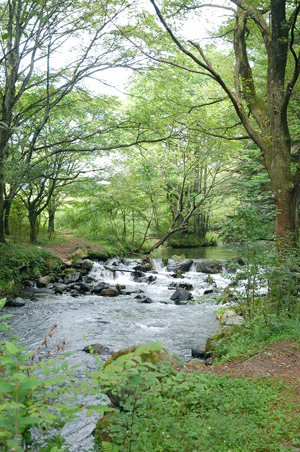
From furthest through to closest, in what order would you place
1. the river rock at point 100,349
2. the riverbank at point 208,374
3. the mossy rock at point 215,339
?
the river rock at point 100,349 → the mossy rock at point 215,339 → the riverbank at point 208,374

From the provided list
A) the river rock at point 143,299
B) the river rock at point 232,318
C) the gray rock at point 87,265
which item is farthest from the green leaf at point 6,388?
the gray rock at point 87,265

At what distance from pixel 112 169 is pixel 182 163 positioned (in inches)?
137

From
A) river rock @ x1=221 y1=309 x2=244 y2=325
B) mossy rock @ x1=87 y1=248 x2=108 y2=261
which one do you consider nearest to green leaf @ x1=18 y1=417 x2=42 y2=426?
river rock @ x1=221 y1=309 x2=244 y2=325

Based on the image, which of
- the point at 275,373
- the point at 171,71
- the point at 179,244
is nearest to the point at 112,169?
the point at 171,71

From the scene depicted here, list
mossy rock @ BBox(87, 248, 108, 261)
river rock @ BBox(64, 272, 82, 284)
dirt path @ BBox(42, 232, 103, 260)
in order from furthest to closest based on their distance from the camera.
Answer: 1. mossy rock @ BBox(87, 248, 108, 261)
2. dirt path @ BBox(42, 232, 103, 260)
3. river rock @ BBox(64, 272, 82, 284)

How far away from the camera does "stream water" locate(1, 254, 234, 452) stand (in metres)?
6.08

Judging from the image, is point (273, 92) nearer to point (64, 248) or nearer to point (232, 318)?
point (232, 318)

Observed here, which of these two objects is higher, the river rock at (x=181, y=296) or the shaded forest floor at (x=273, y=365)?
the shaded forest floor at (x=273, y=365)

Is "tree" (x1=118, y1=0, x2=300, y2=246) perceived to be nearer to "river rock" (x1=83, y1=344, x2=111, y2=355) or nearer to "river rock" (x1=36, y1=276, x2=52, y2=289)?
"river rock" (x1=83, y1=344, x2=111, y2=355)

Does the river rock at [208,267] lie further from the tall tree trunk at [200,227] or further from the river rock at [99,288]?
the tall tree trunk at [200,227]

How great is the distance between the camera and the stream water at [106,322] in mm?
6082

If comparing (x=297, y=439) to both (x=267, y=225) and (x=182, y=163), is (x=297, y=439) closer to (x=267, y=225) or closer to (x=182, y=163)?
(x=267, y=225)

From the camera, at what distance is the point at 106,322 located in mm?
8094

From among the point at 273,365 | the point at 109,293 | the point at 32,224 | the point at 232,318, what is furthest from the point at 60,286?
the point at 273,365
